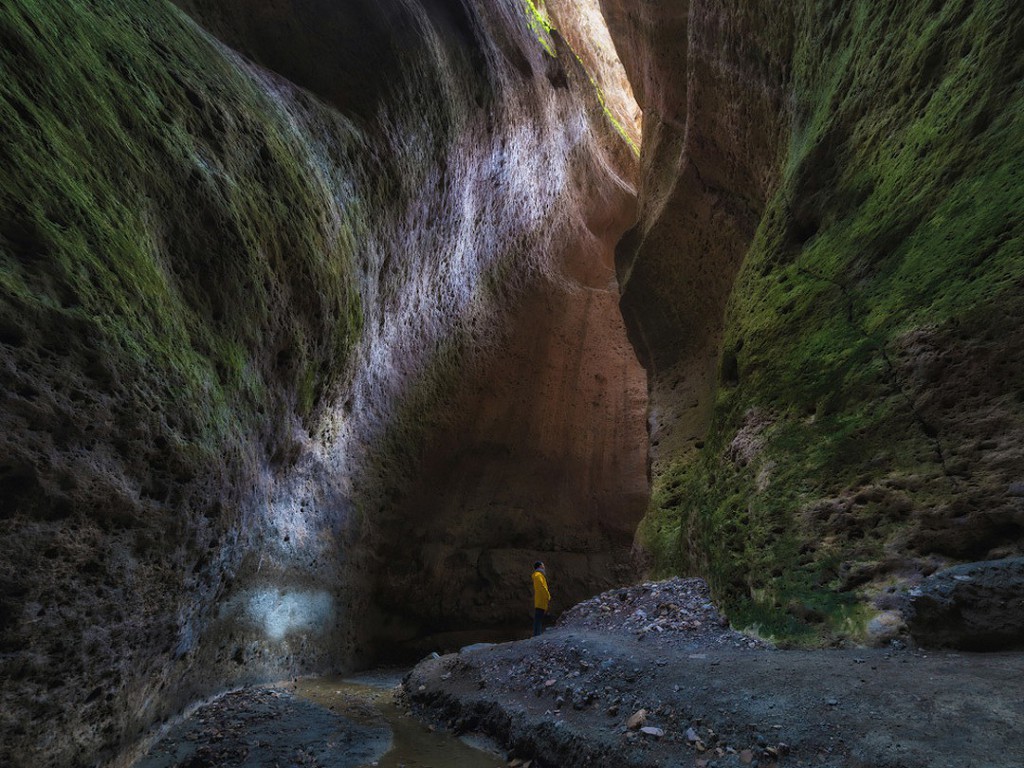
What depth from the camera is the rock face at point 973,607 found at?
3170 mm

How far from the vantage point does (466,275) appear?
1444cm

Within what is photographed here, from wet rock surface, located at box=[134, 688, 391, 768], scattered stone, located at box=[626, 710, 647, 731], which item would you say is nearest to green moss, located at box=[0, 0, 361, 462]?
wet rock surface, located at box=[134, 688, 391, 768]

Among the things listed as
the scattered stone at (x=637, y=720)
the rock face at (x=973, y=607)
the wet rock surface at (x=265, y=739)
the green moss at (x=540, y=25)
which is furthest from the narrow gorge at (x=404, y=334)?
the green moss at (x=540, y=25)

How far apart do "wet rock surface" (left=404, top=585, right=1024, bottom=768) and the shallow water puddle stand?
0.77ft

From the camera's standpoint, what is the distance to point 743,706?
336cm

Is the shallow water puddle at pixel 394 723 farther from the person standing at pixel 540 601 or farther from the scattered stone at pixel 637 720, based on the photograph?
the person standing at pixel 540 601

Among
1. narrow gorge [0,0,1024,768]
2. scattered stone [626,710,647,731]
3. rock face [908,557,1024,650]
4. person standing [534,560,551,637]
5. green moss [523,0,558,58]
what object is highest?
green moss [523,0,558,58]

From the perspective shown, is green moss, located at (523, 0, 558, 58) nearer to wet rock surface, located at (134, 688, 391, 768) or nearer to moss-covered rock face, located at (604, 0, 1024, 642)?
moss-covered rock face, located at (604, 0, 1024, 642)

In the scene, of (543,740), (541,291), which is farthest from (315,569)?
(541,291)

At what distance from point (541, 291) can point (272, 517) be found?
11.6 metres

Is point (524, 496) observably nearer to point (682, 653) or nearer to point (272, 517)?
point (272, 517)

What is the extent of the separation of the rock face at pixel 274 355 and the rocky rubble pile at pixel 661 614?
4568mm

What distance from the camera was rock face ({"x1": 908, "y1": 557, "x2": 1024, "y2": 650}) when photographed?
3.17 m

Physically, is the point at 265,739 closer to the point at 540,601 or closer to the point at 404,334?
the point at 540,601
